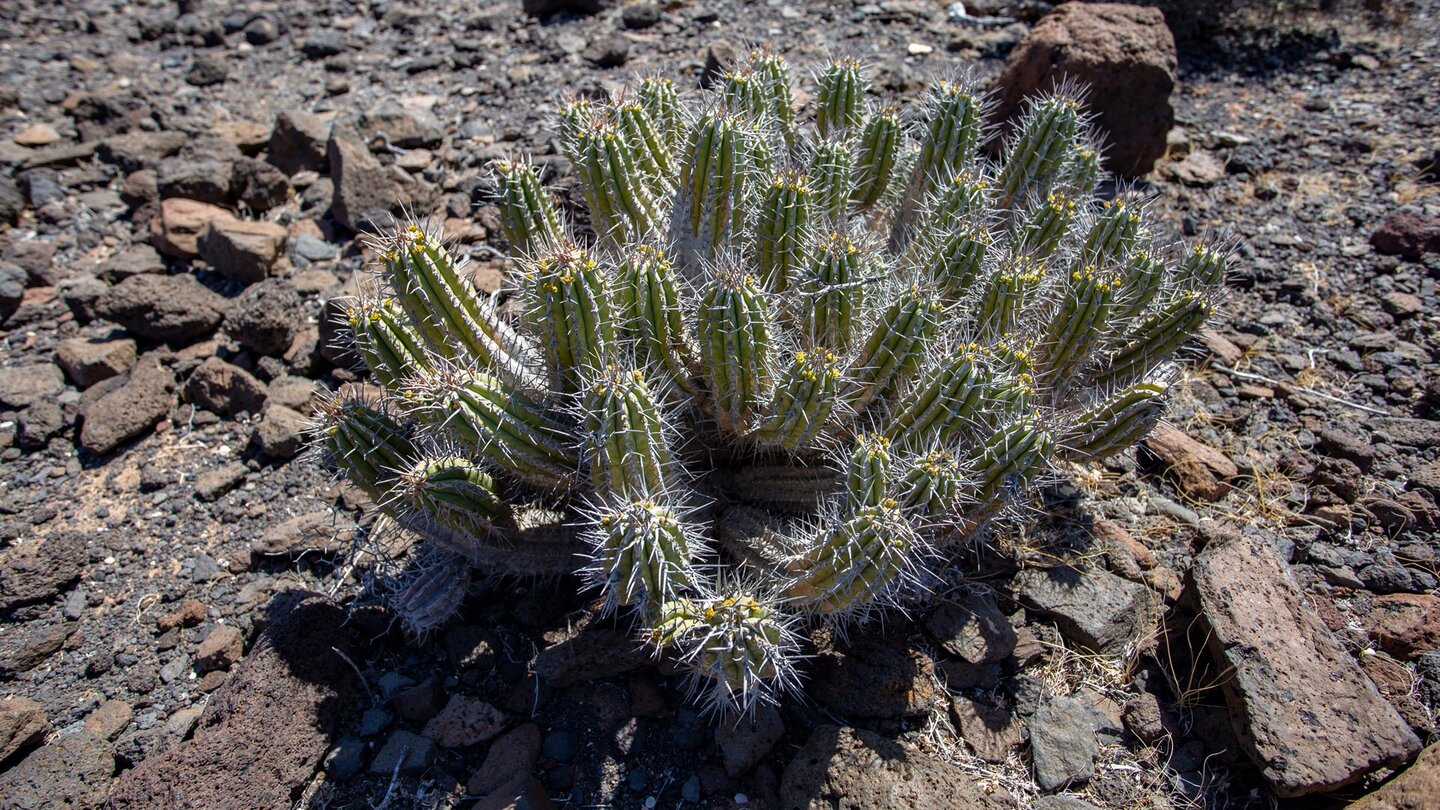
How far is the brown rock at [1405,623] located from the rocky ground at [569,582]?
0.03 ft

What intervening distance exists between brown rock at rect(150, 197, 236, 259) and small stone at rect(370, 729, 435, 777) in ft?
10.9

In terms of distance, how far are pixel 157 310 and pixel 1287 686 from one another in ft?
17.9

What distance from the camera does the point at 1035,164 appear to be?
389 centimetres

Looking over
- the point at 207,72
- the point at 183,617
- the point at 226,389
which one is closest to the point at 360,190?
the point at 226,389

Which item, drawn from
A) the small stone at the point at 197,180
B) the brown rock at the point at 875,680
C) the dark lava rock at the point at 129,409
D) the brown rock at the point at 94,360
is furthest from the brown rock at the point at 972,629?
the small stone at the point at 197,180

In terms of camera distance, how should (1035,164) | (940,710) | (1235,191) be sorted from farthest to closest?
(1235,191) → (1035,164) → (940,710)

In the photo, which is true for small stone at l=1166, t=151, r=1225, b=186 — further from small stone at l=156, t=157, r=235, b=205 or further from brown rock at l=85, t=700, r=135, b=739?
brown rock at l=85, t=700, r=135, b=739

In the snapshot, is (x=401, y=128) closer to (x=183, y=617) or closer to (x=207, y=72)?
(x=207, y=72)

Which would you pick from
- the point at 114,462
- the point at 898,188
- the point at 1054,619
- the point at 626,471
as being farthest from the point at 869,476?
the point at 114,462

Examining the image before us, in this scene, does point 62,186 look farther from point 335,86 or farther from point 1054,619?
point 1054,619

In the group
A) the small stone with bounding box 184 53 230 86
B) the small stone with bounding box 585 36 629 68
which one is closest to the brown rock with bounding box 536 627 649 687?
the small stone with bounding box 585 36 629 68

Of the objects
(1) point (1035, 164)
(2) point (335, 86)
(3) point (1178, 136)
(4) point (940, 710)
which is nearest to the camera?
(4) point (940, 710)

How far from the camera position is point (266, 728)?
305cm

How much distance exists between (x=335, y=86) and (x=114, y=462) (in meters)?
3.28
